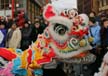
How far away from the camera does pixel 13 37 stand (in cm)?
1160

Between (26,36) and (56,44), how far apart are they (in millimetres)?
3495

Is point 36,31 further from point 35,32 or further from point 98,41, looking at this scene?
point 98,41

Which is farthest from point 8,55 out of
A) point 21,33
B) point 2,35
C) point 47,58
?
point 2,35

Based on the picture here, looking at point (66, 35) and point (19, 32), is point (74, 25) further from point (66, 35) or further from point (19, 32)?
point (19, 32)

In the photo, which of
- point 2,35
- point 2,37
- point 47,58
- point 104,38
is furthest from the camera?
point 2,35

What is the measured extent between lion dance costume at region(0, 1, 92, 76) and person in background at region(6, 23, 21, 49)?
3193mm

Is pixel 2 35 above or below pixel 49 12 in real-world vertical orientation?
Result: below

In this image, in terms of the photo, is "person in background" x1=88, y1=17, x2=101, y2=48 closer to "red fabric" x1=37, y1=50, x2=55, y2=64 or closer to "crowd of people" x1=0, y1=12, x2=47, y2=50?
"red fabric" x1=37, y1=50, x2=55, y2=64

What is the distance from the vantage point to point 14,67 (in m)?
7.98

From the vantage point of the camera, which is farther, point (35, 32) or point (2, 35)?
point (2, 35)

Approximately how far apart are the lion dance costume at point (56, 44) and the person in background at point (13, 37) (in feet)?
10.5

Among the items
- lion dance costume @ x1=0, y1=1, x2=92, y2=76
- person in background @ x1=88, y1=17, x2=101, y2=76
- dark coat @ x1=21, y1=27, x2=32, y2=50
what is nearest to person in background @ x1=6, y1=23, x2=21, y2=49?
dark coat @ x1=21, y1=27, x2=32, y2=50

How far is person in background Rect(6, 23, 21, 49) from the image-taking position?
11.2 m

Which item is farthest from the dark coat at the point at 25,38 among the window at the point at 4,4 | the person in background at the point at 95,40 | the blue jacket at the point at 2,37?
the window at the point at 4,4
